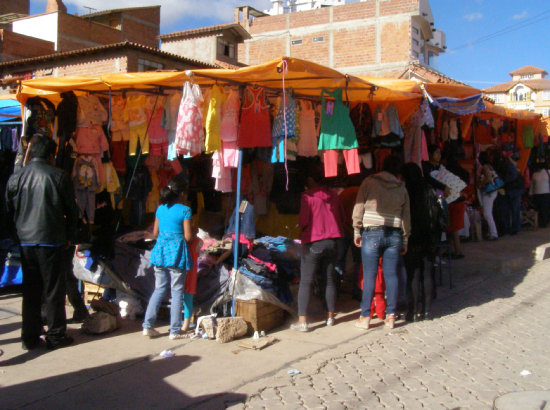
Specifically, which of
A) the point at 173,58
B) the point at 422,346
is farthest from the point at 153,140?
the point at 173,58

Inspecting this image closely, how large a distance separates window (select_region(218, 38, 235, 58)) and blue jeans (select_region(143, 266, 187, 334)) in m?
28.2

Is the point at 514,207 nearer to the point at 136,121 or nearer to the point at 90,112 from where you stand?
the point at 136,121

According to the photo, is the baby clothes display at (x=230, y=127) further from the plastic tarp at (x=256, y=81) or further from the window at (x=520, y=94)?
the window at (x=520, y=94)

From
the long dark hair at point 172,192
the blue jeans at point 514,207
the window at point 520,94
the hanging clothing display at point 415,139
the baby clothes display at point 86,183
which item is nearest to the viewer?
the long dark hair at point 172,192

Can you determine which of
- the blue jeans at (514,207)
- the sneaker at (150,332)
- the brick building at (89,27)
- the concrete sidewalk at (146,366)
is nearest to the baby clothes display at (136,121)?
the concrete sidewalk at (146,366)

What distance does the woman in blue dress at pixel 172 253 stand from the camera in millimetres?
5340

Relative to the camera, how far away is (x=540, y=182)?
524 inches

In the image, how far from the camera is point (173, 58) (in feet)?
76.9

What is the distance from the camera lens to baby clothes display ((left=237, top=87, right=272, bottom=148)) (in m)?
5.86

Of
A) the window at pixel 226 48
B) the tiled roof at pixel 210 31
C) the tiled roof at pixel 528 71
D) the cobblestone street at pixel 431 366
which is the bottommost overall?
the cobblestone street at pixel 431 366

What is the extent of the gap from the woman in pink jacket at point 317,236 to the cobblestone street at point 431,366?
0.48 metres

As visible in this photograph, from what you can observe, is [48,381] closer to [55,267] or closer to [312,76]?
[55,267]

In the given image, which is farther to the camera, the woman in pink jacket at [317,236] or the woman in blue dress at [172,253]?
the woman in pink jacket at [317,236]

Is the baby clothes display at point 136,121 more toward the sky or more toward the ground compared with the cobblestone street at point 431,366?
more toward the sky
